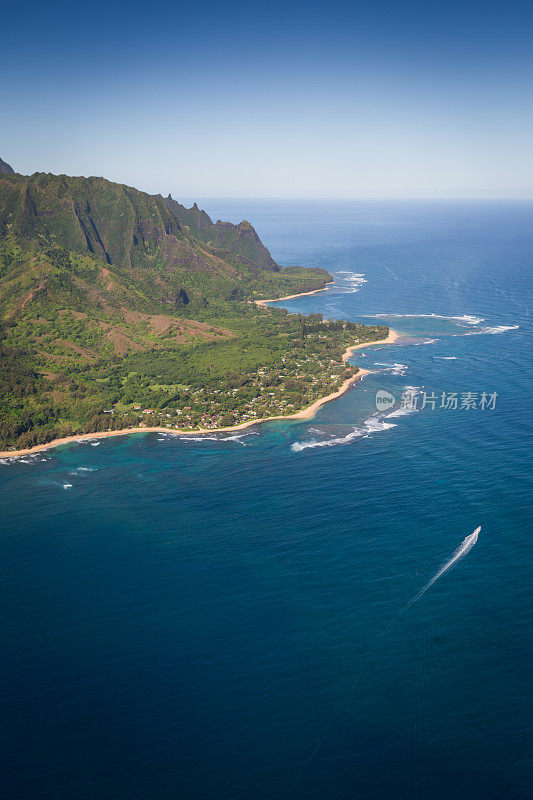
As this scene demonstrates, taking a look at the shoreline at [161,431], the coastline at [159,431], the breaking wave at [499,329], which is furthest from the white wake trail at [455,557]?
the breaking wave at [499,329]

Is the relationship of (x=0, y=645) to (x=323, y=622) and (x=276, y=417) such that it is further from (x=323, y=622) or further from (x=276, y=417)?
(x=276, y=417)

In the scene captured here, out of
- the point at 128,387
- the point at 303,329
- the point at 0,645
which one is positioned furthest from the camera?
the point at 303,329

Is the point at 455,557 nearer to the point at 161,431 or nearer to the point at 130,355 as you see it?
the point at 161,431

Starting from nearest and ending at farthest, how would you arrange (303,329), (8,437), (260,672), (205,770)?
(205,770) → (260,672) → (8,437) → (303,329)

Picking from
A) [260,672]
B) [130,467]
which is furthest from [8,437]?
[260,672]

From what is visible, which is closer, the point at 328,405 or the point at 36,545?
the point at 36,545
